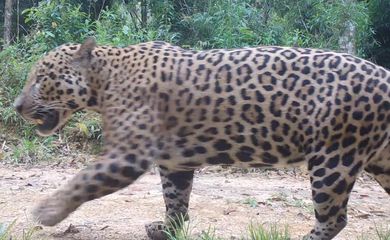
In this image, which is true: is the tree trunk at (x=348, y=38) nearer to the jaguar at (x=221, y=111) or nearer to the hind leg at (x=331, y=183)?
the jaguar at (x=221, y=111)

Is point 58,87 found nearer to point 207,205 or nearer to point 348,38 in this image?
point 207,205

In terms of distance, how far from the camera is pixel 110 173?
4602mm

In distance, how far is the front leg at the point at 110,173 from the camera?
461 cm

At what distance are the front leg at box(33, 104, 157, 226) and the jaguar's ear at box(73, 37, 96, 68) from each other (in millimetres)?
714

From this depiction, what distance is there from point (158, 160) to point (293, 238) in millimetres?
1577

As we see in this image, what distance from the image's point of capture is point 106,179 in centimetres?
460

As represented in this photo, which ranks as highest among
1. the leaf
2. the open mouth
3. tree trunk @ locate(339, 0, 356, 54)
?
tree trunk @ locate(339, 0, 356, 54)

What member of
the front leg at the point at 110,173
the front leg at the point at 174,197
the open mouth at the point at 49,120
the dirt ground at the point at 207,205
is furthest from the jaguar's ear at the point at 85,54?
the dirt ground at the point at 207,205

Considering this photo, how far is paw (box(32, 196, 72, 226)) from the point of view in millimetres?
4637

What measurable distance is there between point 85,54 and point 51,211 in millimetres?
1264

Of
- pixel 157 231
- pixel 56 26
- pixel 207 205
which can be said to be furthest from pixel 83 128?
pixel 157 231

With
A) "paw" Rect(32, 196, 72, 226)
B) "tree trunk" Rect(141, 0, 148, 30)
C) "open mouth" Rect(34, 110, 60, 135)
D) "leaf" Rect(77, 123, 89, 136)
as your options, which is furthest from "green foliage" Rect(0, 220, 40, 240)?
"tree trunk" Rect(141, 0, 148, 30)

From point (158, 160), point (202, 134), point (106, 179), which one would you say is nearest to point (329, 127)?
point (202, 134)

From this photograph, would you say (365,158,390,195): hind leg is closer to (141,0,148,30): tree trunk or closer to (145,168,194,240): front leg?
(145,168,194,240): front leg
